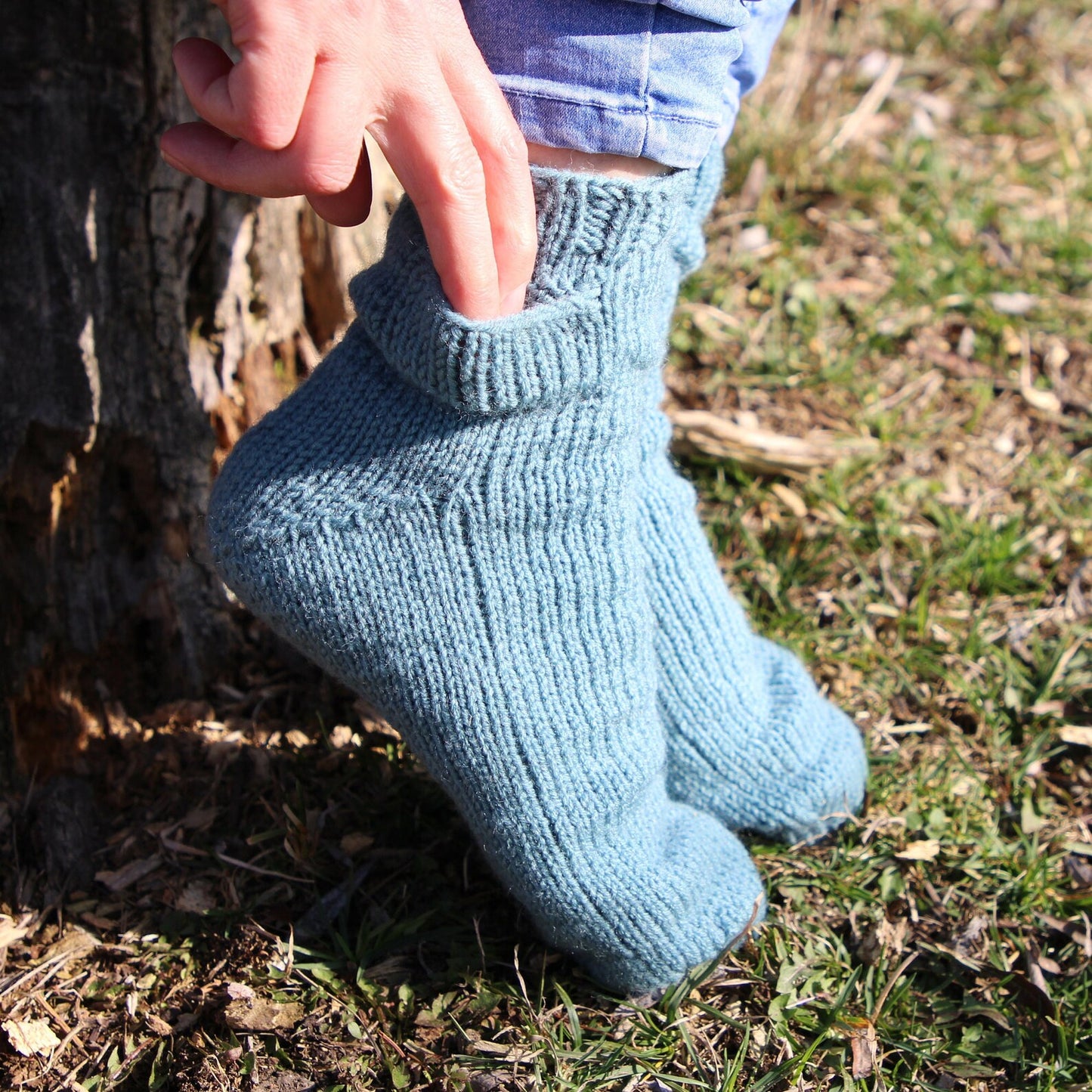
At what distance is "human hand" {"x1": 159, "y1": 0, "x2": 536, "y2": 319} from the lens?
0.82 m

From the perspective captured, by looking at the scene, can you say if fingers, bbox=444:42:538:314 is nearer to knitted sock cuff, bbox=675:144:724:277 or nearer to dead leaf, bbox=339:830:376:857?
knitted sock cuff, bbox=675:144:724:277

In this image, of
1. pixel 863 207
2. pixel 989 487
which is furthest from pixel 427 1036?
pixel 863 207

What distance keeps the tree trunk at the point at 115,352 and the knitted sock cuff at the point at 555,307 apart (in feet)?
1.51

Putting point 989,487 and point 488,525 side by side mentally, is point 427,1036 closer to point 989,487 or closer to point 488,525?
point 488,525

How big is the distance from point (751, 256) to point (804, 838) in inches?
48.2

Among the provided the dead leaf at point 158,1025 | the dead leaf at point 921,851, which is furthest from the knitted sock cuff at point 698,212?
the dead leaf at point 158,1025

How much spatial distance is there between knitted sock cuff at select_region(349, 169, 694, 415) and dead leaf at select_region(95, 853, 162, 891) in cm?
72

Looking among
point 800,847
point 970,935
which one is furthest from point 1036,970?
point 800,847

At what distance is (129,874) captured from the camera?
134 cm

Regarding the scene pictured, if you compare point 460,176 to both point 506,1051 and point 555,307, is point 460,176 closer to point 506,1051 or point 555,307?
point 555,307

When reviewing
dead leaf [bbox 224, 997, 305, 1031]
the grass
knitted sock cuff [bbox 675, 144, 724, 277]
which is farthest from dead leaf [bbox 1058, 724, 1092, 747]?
dead leaf [bbox 224, 997, 305, 1031]

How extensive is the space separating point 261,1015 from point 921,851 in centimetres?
80

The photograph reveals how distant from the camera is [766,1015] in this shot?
1211mm

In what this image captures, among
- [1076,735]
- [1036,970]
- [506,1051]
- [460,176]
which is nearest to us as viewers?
[460,176]
